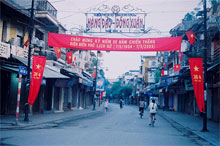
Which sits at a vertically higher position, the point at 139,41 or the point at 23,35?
the point at 23,35

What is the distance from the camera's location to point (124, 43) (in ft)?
50.8

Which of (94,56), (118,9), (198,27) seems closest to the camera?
(118,9)

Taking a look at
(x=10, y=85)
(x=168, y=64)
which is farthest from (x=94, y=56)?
(x=10, y=85)

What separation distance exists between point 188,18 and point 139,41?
24229 millimetres

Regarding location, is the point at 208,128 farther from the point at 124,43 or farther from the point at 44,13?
the point at 44,13

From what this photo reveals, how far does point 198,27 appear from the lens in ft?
84.4

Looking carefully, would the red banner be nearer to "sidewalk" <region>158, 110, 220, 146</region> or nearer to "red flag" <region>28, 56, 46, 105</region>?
"red flag" <region>28, 56, 46, 105</region>

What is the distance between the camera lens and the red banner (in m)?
15.3

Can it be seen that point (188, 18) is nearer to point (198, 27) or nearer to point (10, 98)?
point (198, 27)

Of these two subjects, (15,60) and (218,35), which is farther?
(218,35)

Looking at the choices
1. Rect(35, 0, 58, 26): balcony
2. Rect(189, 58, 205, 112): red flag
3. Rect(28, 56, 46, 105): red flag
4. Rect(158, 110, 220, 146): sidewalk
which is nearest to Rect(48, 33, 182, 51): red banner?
Rect(189, 58, 205, 112): red flag

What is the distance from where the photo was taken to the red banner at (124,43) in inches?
601

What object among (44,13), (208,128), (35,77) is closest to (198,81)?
(208,128)

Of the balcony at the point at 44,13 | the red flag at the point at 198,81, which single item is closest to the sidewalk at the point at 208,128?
the red flag at the point at 198,81
